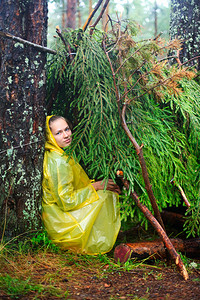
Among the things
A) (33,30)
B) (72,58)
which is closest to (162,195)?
(72,58)

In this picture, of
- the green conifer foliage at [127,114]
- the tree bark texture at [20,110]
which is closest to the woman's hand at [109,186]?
the green conifer foliage at [127,114]

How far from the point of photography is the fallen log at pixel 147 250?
2.90 m

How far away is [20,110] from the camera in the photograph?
9.40ft

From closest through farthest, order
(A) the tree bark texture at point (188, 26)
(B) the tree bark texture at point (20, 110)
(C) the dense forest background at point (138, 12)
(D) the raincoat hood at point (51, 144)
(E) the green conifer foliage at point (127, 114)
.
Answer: (B) the tree bark texture at point (20, 110) < (E) the green conifer foliage at point (127, 114) < (D) the raincoat hood at point (51, 144) < (A) the tree bark texture at point (188, 26) < (C) the dense forest background at point (138, 12)

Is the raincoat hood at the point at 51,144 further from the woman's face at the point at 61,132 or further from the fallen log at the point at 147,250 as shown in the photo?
the fallen log at the point at 147,250

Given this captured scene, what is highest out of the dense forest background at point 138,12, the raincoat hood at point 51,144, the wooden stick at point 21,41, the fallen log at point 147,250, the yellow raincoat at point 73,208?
the dense forest background at point 138,12

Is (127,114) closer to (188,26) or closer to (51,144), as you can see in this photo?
(51,144)

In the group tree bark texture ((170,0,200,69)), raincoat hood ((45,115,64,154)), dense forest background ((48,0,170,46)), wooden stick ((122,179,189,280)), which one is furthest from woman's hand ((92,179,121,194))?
dense forest background ((48,0,170,46))

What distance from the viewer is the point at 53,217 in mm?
3078

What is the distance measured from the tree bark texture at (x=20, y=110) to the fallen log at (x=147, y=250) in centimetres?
100

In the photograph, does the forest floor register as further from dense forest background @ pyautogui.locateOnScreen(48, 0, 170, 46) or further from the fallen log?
dense forest background @ pyautogui.locateOnScreen(48, 0, 170, 46)

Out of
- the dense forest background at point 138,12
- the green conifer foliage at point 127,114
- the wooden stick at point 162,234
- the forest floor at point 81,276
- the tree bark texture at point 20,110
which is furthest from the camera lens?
the dense forest background at point 138,12

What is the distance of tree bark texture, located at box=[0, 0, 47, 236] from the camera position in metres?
2.80

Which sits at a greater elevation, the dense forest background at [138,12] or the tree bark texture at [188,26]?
the dense forest background at [138,12]
